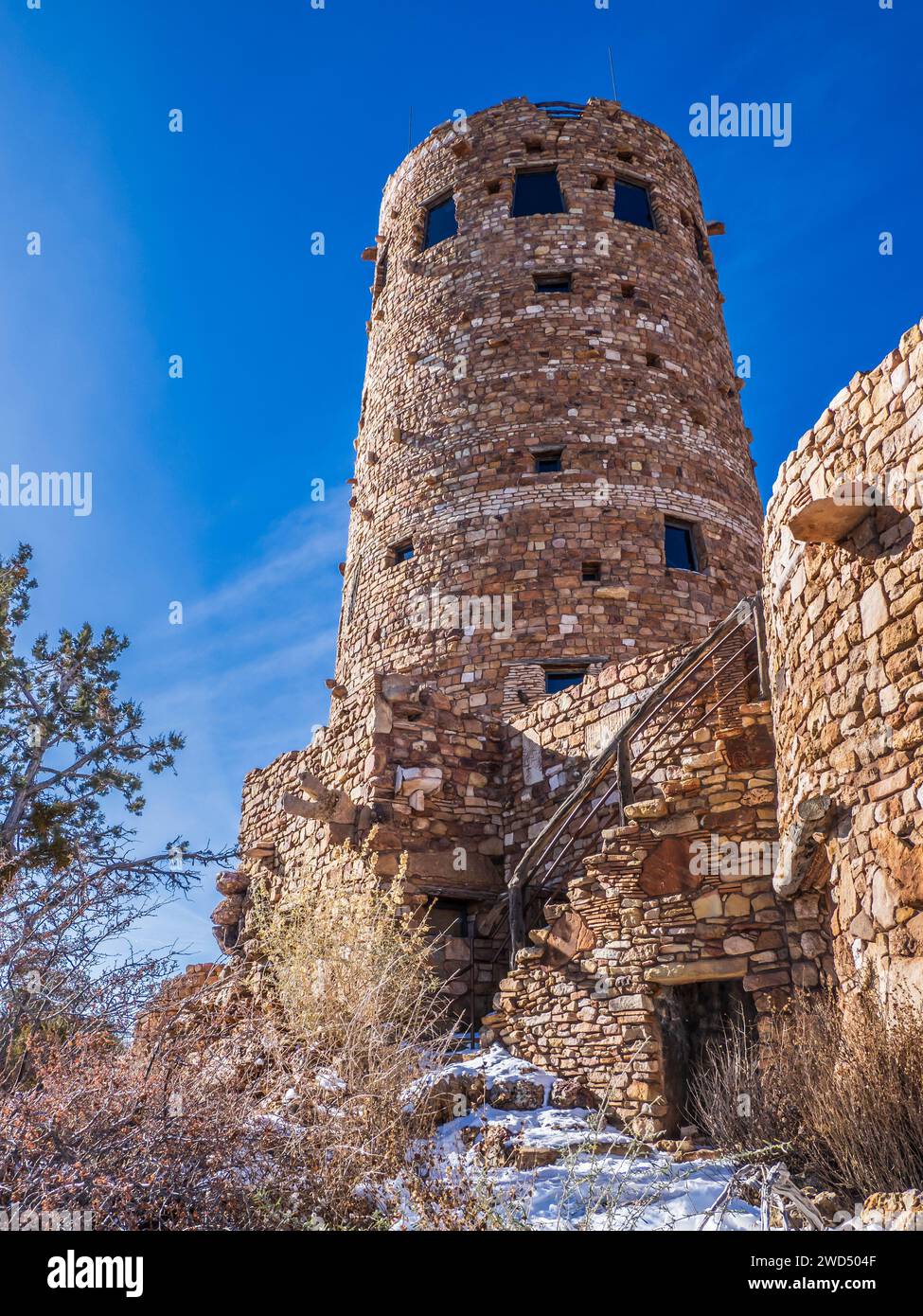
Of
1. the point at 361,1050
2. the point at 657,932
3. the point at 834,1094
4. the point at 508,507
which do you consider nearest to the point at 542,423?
the point at 508,507

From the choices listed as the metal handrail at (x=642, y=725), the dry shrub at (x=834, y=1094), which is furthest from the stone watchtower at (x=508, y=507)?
the dry shrub at (x=834, y=1094)

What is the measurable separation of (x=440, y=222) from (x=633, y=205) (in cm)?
331

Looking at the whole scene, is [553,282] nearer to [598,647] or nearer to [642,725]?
[598,647]

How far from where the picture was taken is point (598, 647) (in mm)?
12875

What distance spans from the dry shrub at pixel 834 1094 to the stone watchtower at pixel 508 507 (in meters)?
3.82

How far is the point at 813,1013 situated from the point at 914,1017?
1419 millimetres

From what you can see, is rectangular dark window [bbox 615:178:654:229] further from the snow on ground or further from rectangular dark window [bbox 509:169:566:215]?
the snow on ground

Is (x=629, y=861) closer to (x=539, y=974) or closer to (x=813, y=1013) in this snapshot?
(x=539, y=974)

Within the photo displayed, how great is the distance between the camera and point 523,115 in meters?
17.0

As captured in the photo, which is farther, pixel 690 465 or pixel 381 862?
pixel 690 465

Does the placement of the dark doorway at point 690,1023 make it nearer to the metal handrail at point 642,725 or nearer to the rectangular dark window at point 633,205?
the metal handrail at point 642,725
